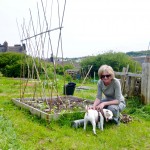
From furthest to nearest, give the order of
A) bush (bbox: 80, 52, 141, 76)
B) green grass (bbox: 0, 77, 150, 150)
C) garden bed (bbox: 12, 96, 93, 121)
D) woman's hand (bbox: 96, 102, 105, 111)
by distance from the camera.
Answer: bush (bbox: 80, 52, 141, 76) → garden bed (bbox: 12, 96, 93, 121) → woman's hand (bbox: 96, 102, 105, 111) → green grass (bbox: 0, 77, 150, 150)

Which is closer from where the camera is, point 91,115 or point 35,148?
point 35,148

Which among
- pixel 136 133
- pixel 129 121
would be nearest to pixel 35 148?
pixel 136 133

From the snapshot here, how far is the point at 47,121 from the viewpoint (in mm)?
5250

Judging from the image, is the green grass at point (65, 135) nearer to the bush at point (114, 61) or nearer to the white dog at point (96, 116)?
the white dog at point (96, 116)

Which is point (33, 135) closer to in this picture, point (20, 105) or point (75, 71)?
point (20, 105)

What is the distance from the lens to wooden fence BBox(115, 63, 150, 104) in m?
6.91

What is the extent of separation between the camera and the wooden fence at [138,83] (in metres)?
6.91

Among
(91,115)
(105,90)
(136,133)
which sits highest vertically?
(105,90)

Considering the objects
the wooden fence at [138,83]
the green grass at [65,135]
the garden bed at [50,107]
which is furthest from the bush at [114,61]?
the green grass at [65,135]

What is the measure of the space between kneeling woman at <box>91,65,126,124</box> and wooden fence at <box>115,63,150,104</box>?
176 centimetres

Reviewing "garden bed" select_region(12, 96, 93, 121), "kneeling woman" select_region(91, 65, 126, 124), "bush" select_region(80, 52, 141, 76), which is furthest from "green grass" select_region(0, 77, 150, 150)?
"bush" select_region(80, 52, 141, 76)

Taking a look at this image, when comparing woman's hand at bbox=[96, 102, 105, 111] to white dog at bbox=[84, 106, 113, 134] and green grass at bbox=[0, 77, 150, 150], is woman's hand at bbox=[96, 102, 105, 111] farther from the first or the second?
green grass at bbox=[0, 77, 150, 150]

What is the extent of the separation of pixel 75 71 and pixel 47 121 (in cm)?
1550

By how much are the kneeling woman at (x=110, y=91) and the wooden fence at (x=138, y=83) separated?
176cm
